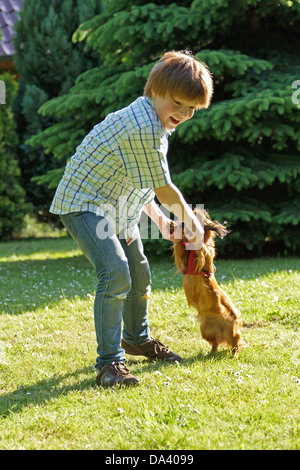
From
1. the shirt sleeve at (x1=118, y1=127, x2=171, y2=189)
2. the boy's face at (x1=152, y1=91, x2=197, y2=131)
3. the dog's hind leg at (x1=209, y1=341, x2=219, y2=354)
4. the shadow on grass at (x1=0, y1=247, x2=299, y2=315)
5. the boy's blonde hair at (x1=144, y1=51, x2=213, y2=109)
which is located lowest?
the shadow on grass at (x1=0, y1=247, x2=299, y2=315)

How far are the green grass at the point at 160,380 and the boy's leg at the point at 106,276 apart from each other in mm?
299

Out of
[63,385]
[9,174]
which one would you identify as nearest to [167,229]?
[63,385]

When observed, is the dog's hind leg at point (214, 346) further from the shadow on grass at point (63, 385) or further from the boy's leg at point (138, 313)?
the boy's leg at point (138, 313)

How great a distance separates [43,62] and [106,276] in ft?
31.1

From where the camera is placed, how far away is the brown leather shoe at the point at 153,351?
12.8ft

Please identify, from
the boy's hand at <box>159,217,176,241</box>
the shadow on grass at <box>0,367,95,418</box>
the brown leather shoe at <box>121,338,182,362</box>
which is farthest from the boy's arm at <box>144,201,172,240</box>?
the shadow on grass at <box>0,367,95,418</box>

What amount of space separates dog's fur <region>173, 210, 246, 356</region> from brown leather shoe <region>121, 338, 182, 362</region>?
10.5 inches

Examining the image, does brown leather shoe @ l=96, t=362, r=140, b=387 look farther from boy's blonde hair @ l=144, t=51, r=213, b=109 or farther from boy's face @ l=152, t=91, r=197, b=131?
boy's blonde hair @ l=144, t=51, r=213, b=109

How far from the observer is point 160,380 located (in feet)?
11.4

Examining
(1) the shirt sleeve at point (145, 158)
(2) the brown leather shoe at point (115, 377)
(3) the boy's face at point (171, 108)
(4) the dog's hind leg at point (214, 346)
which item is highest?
(3) the boy's face at point (171, 108)

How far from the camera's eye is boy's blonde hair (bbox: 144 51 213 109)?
3.03 meters

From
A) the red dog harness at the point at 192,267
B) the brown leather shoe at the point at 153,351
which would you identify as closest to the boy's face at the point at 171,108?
the red dog harness at the point at 192,267

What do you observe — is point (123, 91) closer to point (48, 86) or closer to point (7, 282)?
point (7, 282)
